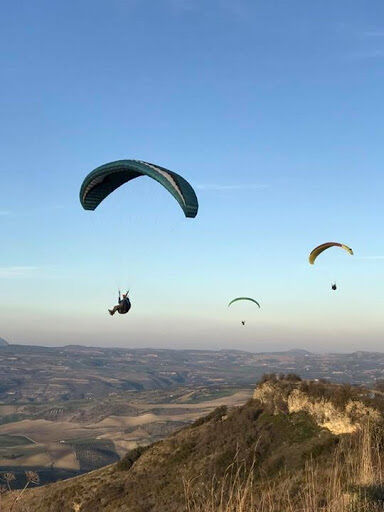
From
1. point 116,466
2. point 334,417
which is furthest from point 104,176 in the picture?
point 116,466

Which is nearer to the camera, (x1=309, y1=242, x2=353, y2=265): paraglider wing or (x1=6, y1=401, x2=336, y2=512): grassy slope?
(x1=309, y1=242, x2=353, y2=265): paraglider wing

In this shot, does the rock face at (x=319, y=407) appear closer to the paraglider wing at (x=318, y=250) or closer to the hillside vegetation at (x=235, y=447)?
the hillside vegetation at (x=235, y=447)

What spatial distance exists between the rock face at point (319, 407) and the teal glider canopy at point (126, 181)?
26453 millimetres

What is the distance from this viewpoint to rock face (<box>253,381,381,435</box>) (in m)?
49.2

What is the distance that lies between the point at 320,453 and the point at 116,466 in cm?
3174

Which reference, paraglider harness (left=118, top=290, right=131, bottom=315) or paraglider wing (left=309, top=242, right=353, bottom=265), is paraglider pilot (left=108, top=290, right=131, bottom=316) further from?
paraglider wing (left=309, top=242, right=353, bottom=265)

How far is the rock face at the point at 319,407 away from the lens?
49.2 meters

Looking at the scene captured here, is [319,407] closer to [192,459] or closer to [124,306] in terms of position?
[192,459]

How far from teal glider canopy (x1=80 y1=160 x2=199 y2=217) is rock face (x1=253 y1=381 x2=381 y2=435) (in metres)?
26.5

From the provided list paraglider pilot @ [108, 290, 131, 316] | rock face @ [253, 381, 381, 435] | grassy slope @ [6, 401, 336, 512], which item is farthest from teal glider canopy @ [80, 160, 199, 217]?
grassy slope @ [6, 401, 336, 512]

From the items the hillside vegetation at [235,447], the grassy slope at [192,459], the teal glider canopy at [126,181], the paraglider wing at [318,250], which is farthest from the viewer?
the grassy slope at [192,459]

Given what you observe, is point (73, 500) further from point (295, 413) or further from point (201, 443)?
point (295, 413)

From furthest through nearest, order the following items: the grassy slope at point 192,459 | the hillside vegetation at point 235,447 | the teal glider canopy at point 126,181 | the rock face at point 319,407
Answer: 1. the grassy slope at point 192,459
2. the rock face at point 319,407
3. the hillside vegetation at point 235,447
4. the teal glider canopy at point 126,181

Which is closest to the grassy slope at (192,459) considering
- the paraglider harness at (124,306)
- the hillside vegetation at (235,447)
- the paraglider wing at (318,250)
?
the hillside vegetation at (235,447)
